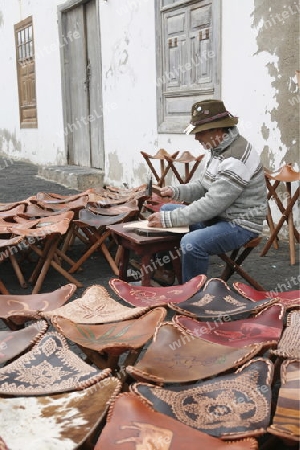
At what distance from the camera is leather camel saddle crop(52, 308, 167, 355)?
210 cm

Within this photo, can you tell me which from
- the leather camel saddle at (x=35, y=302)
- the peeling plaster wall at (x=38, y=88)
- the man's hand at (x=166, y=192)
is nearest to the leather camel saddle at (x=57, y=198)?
the man's hand at (x=166, y=192)

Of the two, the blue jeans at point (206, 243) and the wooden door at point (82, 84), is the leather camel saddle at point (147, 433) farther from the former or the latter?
the wooden door at point (82, 84)

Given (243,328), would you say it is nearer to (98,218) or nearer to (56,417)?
(56,417)

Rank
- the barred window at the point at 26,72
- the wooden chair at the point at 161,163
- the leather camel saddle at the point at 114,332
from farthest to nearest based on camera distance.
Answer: the barred window at the point at 26,72
the wooden chair at the point at 161,163
the leather camel saddle at the point at 114,332

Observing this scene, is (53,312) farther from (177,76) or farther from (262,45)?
(177,76)

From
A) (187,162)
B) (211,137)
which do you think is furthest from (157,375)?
(187,162)

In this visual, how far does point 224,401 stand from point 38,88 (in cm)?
1022

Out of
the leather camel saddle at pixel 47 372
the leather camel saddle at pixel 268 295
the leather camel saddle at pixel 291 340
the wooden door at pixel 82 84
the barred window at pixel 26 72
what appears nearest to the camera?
the leather camel saddle at pixel 47 372

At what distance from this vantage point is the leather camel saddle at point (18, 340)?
2.13 metres

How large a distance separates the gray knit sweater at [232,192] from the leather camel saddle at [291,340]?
1302 mm

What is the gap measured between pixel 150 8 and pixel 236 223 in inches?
172

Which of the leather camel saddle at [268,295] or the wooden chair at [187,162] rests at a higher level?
the wooden chair at [187,162]

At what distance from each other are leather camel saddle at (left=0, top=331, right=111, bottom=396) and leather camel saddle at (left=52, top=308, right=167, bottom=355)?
0.09 meters

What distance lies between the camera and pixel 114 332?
7.59ft
